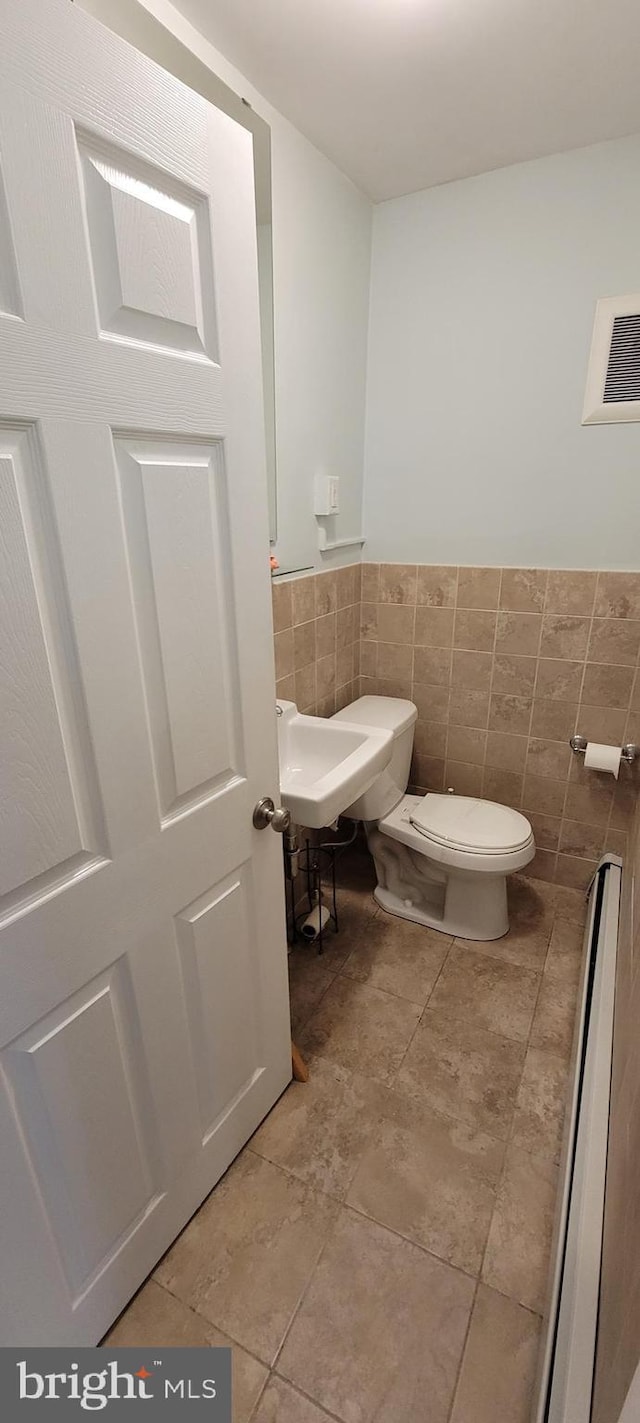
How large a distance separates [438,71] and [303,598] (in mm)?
→ 1243

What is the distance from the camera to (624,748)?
73.5 inches

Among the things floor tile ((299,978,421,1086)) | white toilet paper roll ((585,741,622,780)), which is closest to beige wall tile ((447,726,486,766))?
white toilet paper roll ((585,741,622,780))

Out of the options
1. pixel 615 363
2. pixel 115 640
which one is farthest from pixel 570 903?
pixel 115 640

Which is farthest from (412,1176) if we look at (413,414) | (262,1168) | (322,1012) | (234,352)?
(413,414)

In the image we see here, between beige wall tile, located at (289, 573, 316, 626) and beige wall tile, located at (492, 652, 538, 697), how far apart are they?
690 millimetres

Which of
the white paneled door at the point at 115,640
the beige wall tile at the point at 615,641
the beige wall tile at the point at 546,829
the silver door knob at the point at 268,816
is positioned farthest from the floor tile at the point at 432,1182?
the beige wall tile at the point at 615,641

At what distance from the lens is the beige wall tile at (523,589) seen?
6.29 ft

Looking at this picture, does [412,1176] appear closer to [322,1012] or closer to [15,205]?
[322,1012]

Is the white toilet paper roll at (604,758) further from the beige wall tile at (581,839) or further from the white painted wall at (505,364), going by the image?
the white painted wall at (505,364)

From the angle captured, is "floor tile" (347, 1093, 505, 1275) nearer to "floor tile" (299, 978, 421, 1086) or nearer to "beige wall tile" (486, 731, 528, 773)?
"floor tile" (299, 978, 421, 1086)

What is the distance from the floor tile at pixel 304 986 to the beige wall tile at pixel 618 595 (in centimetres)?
144

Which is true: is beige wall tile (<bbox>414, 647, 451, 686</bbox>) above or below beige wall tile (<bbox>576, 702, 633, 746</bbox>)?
above

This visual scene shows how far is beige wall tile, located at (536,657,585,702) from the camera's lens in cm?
194

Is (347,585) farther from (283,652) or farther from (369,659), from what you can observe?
(283,652)
